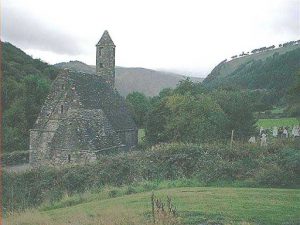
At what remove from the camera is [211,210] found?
1078cm

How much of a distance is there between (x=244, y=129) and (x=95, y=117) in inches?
502

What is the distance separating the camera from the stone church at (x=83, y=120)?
26656mm

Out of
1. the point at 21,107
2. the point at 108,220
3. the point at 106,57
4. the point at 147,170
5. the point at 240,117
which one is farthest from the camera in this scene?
the point at 21,107

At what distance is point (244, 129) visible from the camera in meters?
33.3

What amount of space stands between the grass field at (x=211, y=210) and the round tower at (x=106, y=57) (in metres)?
32.1

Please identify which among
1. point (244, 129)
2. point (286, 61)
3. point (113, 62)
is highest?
point (286, 61)

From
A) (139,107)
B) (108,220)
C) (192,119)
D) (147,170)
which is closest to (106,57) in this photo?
(192,119)

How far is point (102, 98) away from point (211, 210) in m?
27.6

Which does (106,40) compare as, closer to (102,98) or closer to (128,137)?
(102,98)

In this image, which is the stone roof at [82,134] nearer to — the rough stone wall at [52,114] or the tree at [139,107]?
the rough stone wall at [52,114]

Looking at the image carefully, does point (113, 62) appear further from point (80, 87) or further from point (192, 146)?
point (192, 146)

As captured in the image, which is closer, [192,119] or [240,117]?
[240,117]

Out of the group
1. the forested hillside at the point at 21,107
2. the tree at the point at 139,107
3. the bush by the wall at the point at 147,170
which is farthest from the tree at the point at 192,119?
the tree at the point at 139,107

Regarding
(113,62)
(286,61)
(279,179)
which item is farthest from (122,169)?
(286,61)
